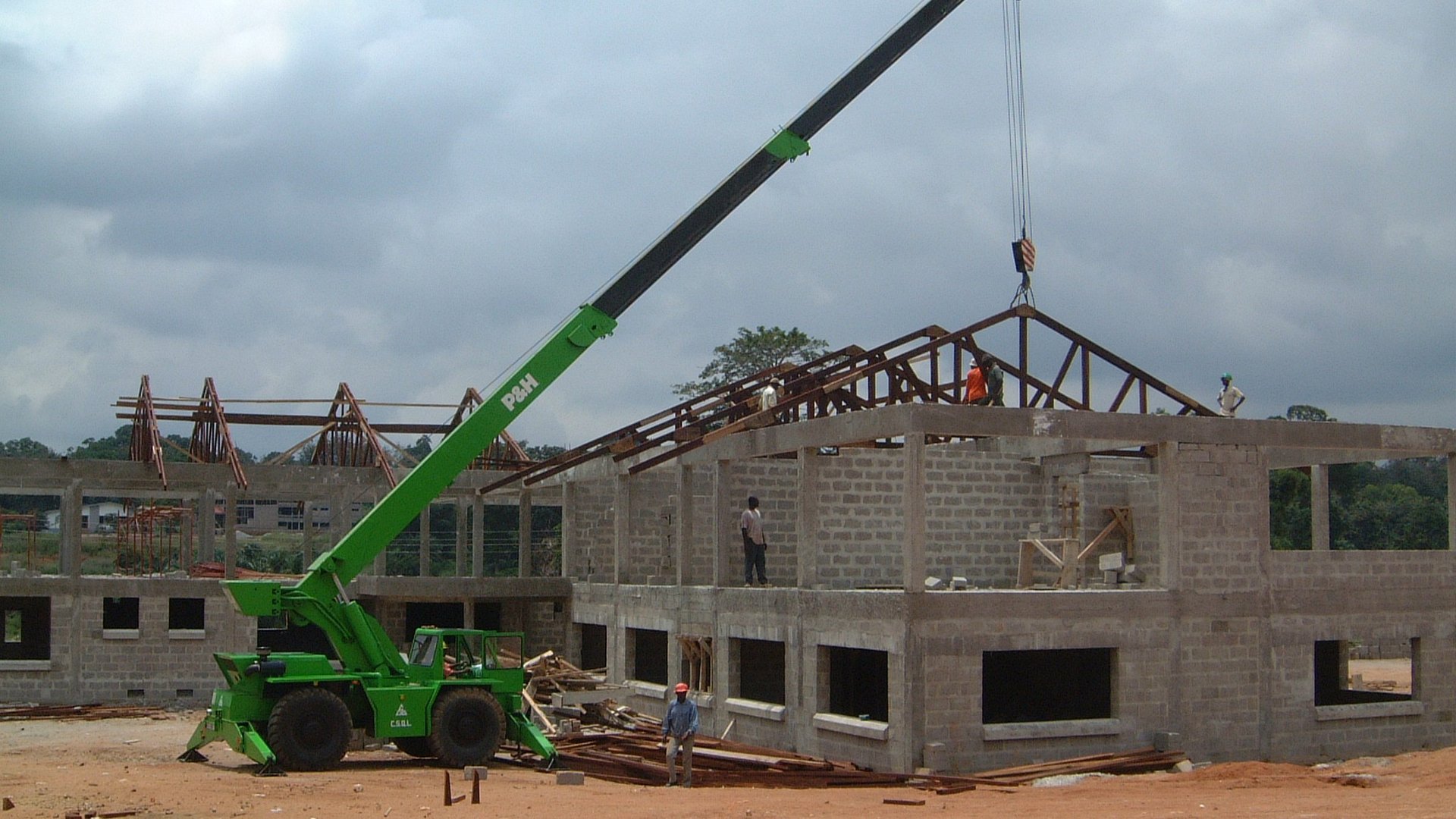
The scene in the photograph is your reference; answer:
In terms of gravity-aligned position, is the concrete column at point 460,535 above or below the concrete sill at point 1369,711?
above

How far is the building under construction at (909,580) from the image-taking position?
1934 cm

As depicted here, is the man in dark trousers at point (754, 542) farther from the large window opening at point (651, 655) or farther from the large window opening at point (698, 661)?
the large window opening at point (651, 655)

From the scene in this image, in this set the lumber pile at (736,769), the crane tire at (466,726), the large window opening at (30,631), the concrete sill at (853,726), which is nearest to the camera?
the lumber pile at (736,769)

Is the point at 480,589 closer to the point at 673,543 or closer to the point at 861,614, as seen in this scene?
the point at 673,543

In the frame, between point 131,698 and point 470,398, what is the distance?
9.52m

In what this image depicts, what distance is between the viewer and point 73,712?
2634 centimetres

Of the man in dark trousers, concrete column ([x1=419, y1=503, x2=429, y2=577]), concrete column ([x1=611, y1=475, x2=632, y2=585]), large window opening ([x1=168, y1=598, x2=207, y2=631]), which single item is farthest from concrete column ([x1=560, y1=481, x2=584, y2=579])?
large window opening ([x1=168, y1=598, x2=207, y2=631])

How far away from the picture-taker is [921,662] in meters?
18.4

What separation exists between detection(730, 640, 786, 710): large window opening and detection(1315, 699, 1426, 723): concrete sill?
8.48 meters

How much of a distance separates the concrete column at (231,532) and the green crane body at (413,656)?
9.64 metres

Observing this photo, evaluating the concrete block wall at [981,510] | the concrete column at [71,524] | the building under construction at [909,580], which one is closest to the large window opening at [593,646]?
the building under construction at [909,580]

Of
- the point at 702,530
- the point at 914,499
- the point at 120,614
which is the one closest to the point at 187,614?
the point at 120,614

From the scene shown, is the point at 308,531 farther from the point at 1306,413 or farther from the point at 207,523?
the point at 1306,413

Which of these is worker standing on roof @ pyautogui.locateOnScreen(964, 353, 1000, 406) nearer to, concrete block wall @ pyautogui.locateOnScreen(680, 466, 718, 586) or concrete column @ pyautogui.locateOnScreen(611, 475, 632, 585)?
concrete block wall @ pyautogui.locateOnScreen(680, 466, 718, 586)
